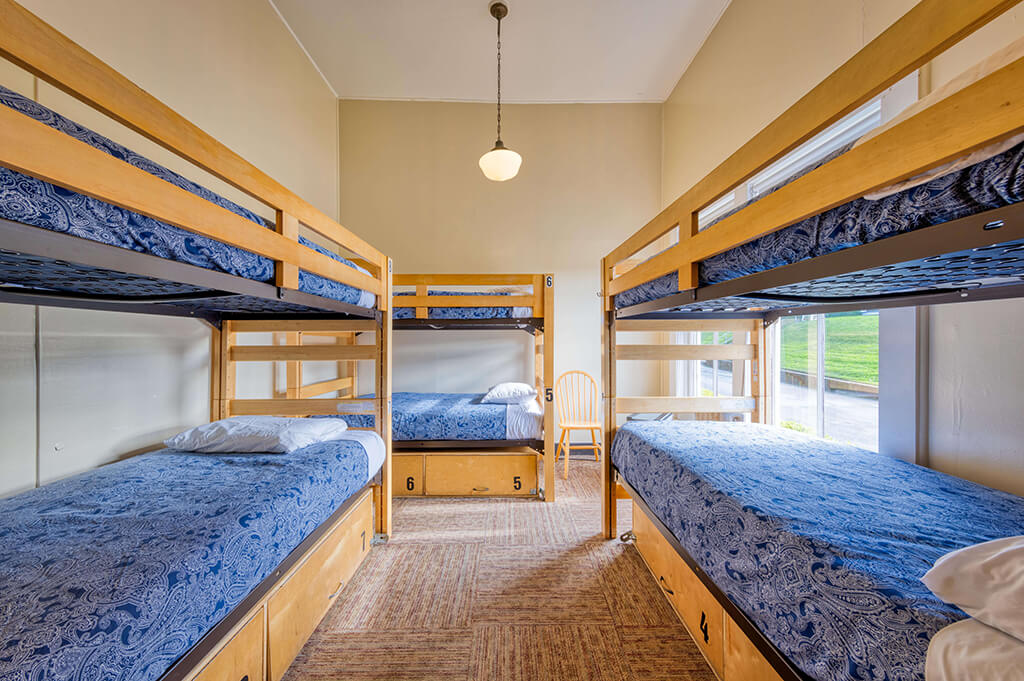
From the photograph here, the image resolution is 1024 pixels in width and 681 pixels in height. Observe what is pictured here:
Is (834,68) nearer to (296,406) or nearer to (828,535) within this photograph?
(828,535)

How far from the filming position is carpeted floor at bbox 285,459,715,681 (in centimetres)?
139

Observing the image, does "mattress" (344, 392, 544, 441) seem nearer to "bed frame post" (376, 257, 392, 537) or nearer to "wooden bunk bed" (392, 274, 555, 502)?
"wooden bunk bed" (392, 274, 555, 502)

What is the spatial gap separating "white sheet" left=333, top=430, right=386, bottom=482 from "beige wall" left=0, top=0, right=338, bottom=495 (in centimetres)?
99

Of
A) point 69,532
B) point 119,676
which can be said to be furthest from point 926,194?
point 69,532

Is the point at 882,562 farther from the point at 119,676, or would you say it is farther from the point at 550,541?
the point at 550,541

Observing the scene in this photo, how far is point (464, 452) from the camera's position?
2996 mm

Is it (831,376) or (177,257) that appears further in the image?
(831,376)

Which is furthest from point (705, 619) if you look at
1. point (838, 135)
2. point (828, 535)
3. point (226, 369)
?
point (226, 369)

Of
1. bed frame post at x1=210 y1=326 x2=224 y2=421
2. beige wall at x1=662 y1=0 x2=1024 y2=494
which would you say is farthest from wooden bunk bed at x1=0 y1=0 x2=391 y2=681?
beige wall at x1=662 y1=0 x2=1024 y2=494

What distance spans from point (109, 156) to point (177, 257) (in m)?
0.25

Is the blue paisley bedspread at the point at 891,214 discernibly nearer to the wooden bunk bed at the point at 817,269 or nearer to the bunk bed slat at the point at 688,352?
the wooden bunk bed at the point at 817,269

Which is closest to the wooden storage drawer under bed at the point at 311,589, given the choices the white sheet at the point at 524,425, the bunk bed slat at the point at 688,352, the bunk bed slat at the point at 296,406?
the bunk bed slat at the point at 296,406

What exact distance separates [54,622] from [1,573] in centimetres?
32

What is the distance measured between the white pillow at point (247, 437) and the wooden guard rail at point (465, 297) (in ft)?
3.96
